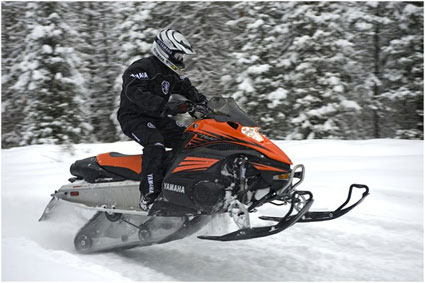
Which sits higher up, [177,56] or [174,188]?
[177,56]

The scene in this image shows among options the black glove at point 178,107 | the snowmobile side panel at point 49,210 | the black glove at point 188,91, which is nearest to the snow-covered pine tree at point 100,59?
→ the snowmobile side panel at point 49,210

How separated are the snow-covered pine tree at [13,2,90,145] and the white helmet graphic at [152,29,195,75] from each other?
501 inches

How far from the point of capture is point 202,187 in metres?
4.17

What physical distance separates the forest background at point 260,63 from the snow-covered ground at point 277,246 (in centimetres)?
819

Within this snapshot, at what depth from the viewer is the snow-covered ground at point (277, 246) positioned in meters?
4.24

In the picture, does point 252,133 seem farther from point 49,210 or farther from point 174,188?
point 49,210

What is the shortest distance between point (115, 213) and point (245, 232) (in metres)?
1.87

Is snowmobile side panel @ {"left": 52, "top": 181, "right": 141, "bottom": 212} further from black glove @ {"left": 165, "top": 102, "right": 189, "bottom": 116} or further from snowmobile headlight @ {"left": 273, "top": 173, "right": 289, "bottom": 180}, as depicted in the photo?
snowmobile headlight @ {"left": 273, "top": 173, "right": 289, "bottom": 180}

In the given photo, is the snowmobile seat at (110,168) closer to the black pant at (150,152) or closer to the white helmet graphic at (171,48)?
the black pant at (150,152)

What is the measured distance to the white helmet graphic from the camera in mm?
4516

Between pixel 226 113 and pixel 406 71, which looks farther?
pixel 406 71

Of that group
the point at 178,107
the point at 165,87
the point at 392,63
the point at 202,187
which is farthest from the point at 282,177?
the point at 392,63

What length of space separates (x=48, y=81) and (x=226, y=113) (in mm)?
14057

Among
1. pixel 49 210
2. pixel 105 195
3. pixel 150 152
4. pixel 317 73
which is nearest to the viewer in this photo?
pixel 150 152
